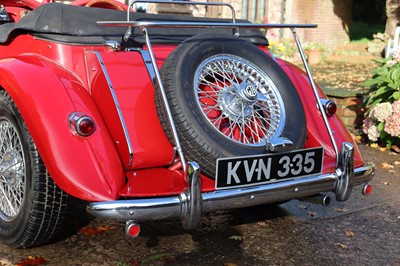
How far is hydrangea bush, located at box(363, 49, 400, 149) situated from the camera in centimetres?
569

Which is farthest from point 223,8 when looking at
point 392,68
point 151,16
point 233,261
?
point 233,261

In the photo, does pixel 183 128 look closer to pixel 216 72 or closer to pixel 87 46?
pixel 216 72

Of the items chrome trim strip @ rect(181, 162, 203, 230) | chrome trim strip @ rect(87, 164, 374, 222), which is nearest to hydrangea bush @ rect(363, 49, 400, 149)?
chrome trim strip @ rect(87, 164, 374, 222)

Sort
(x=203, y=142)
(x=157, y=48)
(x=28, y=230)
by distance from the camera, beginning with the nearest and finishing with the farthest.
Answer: (x=203, y=142) < (x=28, y=230) < (x=157, y=48)

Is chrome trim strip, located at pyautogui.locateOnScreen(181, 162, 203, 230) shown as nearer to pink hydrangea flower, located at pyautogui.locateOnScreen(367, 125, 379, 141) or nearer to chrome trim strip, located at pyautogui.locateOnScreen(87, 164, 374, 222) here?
chrome trim strip, located at pyautogui.locateOnScreen(87, 164, 374, 222)

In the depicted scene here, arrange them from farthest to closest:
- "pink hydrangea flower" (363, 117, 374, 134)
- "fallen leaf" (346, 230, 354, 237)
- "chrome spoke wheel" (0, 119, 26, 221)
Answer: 1. "pink hydrangea flower" (363, 117, 374, 134)
2. "fallen leaf" (346, 230, 354, 237)
3. "chrome spoke wheel" (0, 119, 26, 221)

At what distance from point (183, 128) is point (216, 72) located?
55 centimetres

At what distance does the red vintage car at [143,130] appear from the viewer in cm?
278

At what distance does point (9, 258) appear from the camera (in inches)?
123

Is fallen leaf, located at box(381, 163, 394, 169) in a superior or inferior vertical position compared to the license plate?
inferior

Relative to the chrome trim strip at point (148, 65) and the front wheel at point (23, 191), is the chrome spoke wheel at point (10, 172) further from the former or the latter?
the chrome trim strip at point (148, 65)

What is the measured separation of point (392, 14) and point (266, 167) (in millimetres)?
13103

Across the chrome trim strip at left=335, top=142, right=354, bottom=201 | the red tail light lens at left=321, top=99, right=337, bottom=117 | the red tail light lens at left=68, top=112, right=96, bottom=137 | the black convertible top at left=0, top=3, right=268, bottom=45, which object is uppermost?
the black convertible top at left=0, top=3, right=268, bottom=45

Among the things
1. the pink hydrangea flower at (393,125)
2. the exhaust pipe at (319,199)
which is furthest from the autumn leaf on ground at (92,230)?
the pink hydrangea flower at (393,125)
